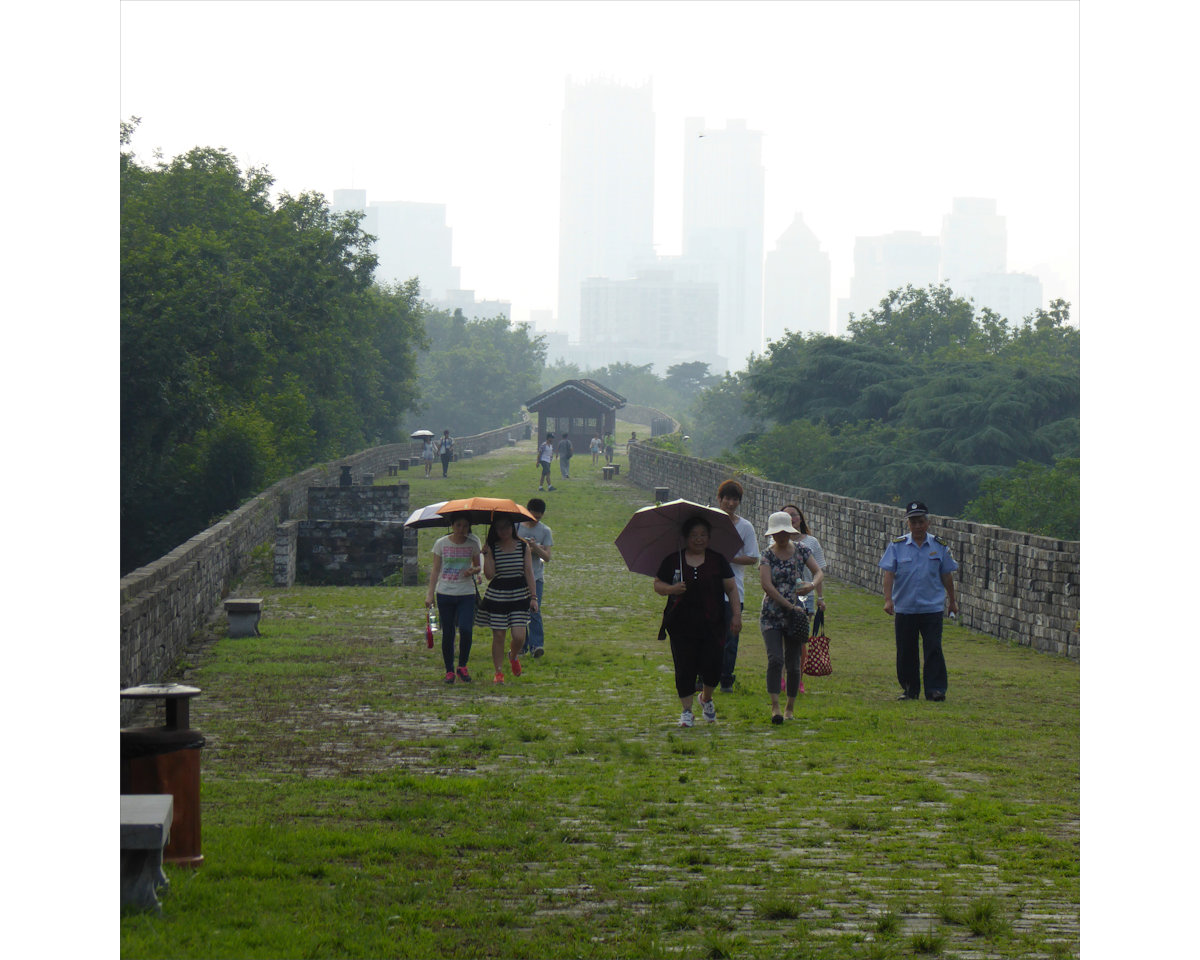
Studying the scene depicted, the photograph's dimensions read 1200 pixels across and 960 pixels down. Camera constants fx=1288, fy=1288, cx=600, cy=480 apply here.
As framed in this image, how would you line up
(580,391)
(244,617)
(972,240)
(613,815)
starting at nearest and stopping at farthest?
(613,815) → (244,617) → (972,240) → (580,391)

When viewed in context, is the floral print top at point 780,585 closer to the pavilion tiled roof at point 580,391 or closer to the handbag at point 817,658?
the handbag at point 817,658

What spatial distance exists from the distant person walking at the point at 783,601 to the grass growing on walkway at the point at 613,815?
0.46 metres

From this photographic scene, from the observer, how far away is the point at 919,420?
4081cm

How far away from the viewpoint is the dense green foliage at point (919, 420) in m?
37.0

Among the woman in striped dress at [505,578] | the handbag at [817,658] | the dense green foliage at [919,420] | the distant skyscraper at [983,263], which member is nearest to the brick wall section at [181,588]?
the woman in striped dress at [505,578]

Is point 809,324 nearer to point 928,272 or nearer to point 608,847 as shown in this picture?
point 928,272

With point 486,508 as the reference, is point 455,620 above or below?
below

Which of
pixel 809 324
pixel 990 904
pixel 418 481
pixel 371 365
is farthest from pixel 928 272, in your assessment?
pixel 809 324

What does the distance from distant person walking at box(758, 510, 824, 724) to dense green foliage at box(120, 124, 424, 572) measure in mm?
18887

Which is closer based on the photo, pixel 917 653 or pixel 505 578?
pixel 917 653

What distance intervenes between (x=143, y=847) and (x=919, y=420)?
37.7 meters

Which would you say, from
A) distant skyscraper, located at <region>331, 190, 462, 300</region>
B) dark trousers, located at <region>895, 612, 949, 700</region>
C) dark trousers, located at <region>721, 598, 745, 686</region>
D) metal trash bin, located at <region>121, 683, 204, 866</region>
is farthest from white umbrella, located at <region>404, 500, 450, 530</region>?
distant skyscraper, located at <region>331, 190, 462, 300</region>

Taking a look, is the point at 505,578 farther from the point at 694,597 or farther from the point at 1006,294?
the point at 1006,294

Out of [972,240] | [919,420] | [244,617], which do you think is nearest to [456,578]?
[244,617]
